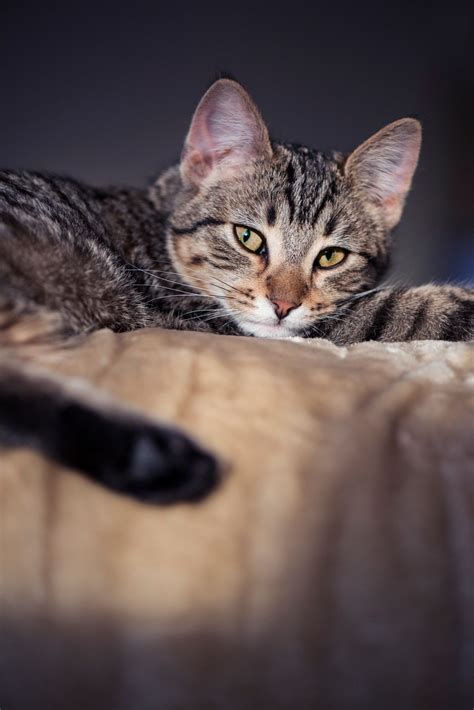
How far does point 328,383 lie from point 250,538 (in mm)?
241

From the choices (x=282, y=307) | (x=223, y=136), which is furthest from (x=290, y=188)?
(x=282, y=307)

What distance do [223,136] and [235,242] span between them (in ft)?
0.90

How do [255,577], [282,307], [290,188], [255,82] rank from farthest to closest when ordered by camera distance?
[255,82], [290,188], [282,307], [255,577]

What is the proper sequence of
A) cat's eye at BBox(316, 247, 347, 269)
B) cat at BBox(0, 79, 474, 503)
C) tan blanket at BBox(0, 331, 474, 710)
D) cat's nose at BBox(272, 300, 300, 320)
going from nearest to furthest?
1. tan blanket at BBox(0, 331, 474, 710)
2. cat at BBox(0, 79, 474, 503)
3. cat's nose at BBox(272, 300, 300, 320)
4. cat's eye at BBox(316, 247, 347, 269)

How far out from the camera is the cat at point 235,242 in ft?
3.36

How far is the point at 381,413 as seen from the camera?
0.69 m

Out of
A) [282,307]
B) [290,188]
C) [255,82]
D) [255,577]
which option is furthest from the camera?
[255,82]

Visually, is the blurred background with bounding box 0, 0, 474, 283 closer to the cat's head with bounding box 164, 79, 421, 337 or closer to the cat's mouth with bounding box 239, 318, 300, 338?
the cat's head with bounding box 164, 79, 421, 337

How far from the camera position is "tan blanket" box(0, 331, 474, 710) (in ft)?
1.78

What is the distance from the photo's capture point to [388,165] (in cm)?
141

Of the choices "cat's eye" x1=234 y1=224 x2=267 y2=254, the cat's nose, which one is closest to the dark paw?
the cat's nose

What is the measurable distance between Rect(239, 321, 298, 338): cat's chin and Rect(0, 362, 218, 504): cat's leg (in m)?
0.59

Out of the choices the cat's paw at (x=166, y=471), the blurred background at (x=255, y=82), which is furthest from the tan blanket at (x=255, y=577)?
the blurred background at (x=255, y=82)

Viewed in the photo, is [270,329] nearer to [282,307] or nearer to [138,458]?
[282,307]
